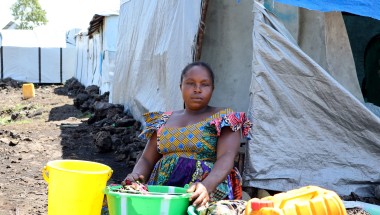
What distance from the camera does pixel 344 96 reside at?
12.7 feet

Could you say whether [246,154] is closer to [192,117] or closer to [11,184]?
[192,117]

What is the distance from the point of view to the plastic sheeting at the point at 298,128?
3971 mm

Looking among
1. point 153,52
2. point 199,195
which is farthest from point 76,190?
point 153,52

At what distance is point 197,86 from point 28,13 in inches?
2356

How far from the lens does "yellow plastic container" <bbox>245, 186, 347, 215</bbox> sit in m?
1.80

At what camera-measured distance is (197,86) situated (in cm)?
273

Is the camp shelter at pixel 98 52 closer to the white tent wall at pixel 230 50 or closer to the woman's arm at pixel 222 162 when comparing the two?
the white tent wall at pixel 230 50

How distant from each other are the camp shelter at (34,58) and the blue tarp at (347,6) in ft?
70.9

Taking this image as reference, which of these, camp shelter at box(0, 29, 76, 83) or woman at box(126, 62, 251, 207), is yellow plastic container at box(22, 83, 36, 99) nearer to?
camp shelter at box(0, 29, 76, 83)

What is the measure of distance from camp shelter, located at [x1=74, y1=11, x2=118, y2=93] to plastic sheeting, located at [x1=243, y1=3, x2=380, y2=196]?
936 centimetres

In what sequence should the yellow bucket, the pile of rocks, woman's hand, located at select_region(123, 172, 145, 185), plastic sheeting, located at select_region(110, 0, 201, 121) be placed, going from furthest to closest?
1. the pile of rocks
2. plastic sheeting, located at select_region(110, 0, 201, 121)
3. woman's hand, located at select_region(123, 172, 145, 185)
4. the yellow bucket

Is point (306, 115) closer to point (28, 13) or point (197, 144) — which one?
point (197, 144)

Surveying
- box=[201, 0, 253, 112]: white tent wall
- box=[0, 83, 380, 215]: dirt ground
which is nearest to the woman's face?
box=[0, 83, 380, 215]: dirt ground

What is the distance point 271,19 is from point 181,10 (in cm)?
176
